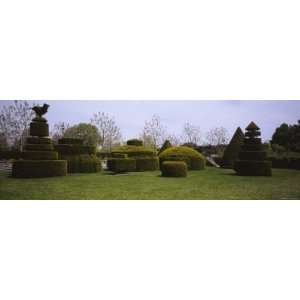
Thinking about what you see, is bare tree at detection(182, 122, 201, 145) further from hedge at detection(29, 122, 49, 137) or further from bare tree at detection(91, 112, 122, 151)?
hedge at detection(29, 122, 49, 137)

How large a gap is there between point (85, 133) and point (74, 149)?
6.06 ft

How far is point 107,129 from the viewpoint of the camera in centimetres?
1265

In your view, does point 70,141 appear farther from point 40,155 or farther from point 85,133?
point 40,155

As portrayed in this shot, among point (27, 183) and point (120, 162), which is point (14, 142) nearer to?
point (27, 183)

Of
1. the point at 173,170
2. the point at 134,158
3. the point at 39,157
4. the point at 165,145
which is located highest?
the point at 165,145

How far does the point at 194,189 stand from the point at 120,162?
6296 millimetres

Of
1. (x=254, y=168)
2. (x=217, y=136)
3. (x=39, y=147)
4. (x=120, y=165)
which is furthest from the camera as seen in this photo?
(x=120, y=165)

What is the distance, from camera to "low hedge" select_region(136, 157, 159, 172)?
685 inches

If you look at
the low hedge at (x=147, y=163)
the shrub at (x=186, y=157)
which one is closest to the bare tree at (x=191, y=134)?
the shrub at (x=186, y=157)

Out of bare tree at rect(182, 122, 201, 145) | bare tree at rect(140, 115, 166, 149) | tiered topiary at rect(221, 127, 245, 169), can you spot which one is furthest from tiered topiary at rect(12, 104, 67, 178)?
tiered topiary at rect(221, 127, 245, 169)

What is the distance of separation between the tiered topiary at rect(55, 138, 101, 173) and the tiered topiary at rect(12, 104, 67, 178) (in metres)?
0.63

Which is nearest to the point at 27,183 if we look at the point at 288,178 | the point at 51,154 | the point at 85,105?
the point at 51,154

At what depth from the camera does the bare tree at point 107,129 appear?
11.5m

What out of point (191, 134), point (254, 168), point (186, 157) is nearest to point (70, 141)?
point (191, 134)
